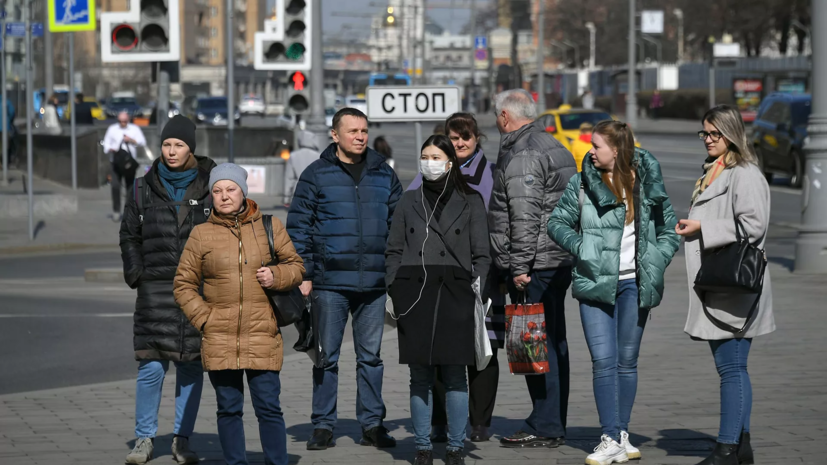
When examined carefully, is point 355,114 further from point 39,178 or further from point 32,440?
point 39,178

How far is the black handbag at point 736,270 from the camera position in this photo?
5996 millimetres

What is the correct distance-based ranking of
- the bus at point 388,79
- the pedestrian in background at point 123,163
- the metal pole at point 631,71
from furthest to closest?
the bus at point 388,79 < the metal pole at point 631,71 < the pedestrian in background at point 123,163

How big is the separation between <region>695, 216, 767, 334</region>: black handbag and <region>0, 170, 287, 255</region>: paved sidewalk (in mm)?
13123

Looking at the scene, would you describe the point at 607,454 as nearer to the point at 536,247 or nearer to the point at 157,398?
the point at 536,247

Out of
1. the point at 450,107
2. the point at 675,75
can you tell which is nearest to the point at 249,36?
the point at 675,75

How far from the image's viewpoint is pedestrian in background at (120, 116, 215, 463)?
6320 mm

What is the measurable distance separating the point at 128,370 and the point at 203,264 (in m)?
4.06

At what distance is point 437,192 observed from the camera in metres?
6.29

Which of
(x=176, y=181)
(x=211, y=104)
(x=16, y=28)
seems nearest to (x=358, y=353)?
(x=176, y=181)

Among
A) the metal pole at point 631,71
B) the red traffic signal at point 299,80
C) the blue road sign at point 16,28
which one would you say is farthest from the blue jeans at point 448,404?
the metal pole at point 631,71

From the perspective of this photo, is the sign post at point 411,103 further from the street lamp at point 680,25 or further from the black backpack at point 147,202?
the street lamp at point 680,25

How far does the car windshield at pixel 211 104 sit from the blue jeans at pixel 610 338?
190ft

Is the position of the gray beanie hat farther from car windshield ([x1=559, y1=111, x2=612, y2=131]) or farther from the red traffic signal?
car windshield ([x1=559, y1=111, x2=612, y2=131])

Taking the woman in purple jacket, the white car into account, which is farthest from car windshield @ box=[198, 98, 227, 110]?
the woman in purple jacket
